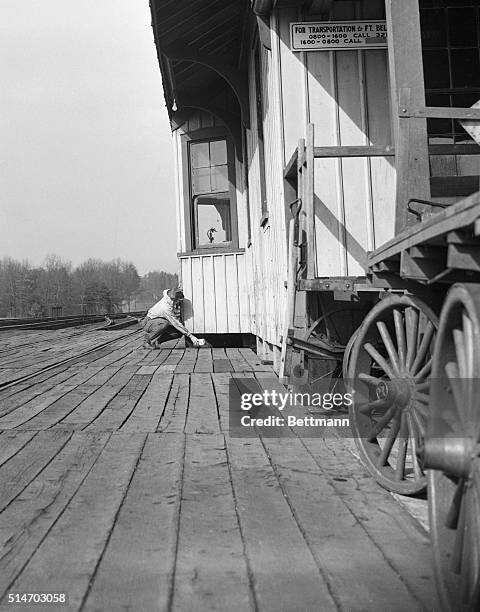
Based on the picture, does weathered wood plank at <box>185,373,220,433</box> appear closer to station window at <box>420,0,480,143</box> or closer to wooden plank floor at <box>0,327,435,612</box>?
wooden plank floor at <box>0,327,435,612</box>

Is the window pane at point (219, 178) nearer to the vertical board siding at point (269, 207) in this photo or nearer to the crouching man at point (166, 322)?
the vertical board siding at point (269, 207)

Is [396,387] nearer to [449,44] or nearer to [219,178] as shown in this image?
[449,44]

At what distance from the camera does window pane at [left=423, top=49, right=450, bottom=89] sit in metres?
6.12

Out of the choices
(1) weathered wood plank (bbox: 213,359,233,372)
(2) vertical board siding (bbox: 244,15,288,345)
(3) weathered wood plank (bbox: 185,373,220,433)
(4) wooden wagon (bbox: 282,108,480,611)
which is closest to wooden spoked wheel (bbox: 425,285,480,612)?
(4) wooden wagon (bbox: 282,108,480,611)

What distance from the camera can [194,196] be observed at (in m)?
11.0

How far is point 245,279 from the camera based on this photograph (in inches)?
417

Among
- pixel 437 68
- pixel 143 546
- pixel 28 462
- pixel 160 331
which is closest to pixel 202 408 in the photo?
pixel 28 462

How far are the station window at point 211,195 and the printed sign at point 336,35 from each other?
4930mm

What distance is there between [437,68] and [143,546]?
5.13 m

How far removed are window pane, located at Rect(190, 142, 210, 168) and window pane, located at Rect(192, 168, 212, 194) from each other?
0.26 ft

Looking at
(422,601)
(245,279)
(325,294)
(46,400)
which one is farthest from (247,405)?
(245,279)

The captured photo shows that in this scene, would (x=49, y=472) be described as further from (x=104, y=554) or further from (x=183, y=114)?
(x=183, y=114)

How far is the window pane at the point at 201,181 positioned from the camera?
36.1 ft

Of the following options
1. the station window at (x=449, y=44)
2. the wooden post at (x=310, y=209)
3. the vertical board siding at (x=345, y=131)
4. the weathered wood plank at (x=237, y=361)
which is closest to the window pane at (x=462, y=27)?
the station window at (x=449, y=44)
